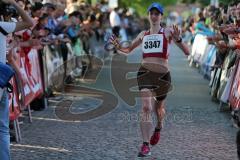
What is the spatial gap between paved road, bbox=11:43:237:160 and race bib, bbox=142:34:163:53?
1302 mm

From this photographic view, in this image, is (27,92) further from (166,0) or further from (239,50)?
(166,0)

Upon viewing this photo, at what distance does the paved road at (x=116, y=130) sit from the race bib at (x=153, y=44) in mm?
1302

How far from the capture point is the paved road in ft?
25.9

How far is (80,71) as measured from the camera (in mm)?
17016

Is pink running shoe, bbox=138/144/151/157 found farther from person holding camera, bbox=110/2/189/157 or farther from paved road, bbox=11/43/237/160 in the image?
person holding camera, bbox=110/2/189/157

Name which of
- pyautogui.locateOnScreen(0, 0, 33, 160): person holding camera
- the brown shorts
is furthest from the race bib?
pyautogui.locateOnScreen(0, 0, 33, 160): person holding camera

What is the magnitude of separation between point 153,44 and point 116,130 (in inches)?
76.8

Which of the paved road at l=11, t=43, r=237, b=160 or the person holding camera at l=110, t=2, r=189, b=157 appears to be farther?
the person holding camera at l=110, t=2, r=189, b=157

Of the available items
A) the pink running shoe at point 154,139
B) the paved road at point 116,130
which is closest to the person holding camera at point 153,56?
the pink running shoe at point 154,139

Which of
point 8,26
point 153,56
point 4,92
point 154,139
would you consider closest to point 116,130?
point 154,139

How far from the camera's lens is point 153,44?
8070 mm

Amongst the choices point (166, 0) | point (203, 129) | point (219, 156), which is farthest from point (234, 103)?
point (166, 0)

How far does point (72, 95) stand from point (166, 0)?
177 feet

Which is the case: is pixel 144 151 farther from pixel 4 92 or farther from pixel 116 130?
pixel 4 92
